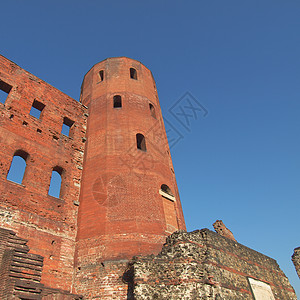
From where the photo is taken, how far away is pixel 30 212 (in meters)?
10.9

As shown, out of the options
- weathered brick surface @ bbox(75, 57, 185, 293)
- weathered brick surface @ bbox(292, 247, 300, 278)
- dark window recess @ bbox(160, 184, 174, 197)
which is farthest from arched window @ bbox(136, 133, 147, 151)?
weathered brick surface @ bbox(292, 247, 300, 278)

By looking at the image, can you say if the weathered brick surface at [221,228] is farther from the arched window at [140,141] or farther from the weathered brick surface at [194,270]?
the arched window at [140,141]

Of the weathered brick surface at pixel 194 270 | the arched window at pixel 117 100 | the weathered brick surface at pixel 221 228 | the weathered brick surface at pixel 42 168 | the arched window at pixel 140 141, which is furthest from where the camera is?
the weathered brick surface at pixel 221 228

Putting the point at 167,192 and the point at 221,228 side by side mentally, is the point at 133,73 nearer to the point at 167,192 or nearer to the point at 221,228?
the point at 167,192

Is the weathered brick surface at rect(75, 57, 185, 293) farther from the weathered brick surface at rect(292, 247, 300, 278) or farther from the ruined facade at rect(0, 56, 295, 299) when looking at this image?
the weathered brick surface at rect(292, 247, 300, 278)

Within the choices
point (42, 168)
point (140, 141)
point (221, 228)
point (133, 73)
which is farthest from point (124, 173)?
point (221, 228)

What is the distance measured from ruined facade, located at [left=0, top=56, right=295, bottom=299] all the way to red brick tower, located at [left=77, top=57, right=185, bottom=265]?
0.17ft

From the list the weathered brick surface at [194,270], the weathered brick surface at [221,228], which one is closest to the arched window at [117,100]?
the weathered brick surface at [194,270]

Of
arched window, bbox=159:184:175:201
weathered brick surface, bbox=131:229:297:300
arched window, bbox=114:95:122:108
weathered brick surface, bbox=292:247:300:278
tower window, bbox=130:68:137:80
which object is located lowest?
weathered brick surface, bbox=131:229:297:300

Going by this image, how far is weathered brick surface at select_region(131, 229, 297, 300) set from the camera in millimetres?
8625

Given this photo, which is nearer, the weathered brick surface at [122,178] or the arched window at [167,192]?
the weathered brick surface at [122,178]

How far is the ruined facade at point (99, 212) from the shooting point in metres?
8.98

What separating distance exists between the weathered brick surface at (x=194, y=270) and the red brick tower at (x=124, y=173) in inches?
67.7

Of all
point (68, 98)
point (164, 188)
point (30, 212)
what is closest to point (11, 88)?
point (68, 98)
